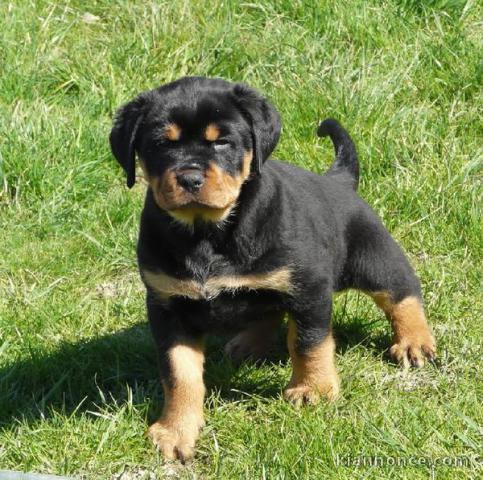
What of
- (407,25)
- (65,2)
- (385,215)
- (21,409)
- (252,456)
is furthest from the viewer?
(65,2)

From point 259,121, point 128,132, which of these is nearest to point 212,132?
point 259,121


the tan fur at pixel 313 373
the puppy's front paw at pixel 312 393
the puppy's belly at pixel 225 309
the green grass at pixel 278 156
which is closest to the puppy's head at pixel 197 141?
the puppy's belly at pixel 225 309

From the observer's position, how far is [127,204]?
197 inches

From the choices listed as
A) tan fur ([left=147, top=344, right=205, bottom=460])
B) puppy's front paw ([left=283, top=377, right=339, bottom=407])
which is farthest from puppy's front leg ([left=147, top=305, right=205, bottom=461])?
puppy's front paw ([left=283, top=377, right=339, bottom=407])

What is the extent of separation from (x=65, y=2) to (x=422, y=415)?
153 inches

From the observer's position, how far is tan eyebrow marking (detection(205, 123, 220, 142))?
3428mm

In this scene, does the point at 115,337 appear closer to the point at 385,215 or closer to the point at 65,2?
the point at 385,215

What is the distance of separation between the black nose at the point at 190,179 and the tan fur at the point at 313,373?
69cm

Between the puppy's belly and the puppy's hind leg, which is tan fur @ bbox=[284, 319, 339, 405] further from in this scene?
the puppy's hind leg

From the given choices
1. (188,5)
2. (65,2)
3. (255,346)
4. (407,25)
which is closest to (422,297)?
(255,346)

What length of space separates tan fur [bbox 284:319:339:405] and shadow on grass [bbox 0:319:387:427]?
0.17 metres

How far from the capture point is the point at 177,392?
11.8ft

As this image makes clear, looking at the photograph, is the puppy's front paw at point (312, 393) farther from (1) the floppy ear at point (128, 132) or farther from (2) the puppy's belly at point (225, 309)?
(1) the floppy ear at point (128, 132)

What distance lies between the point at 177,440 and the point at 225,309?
483 mm
